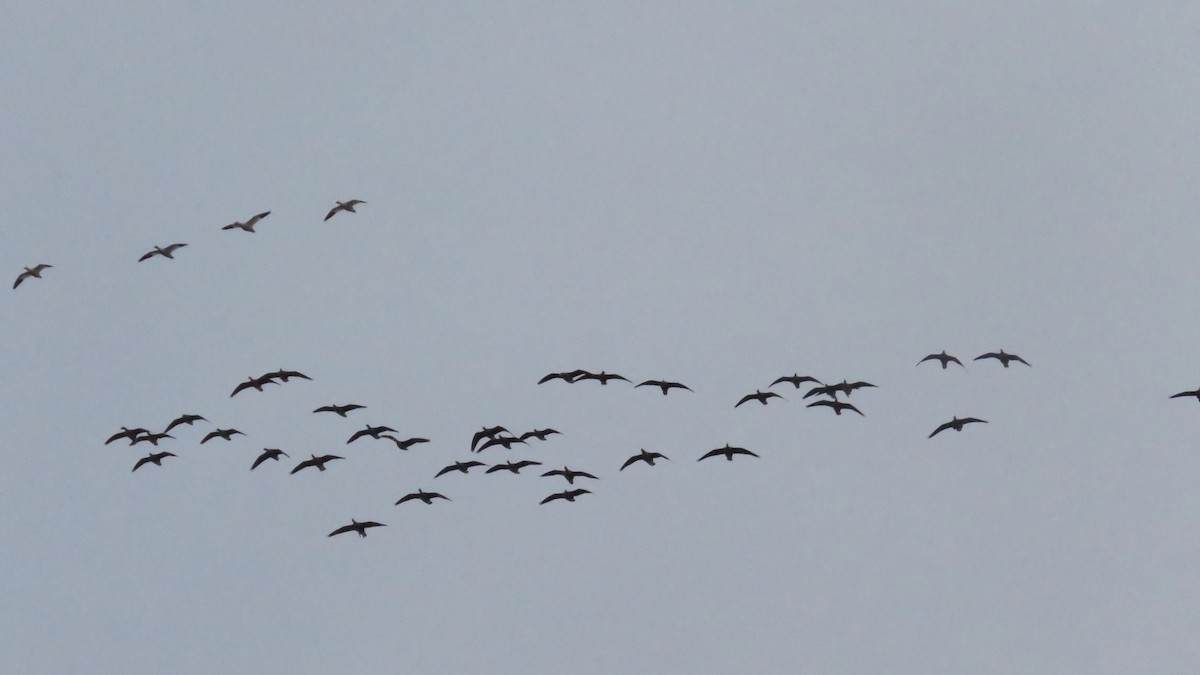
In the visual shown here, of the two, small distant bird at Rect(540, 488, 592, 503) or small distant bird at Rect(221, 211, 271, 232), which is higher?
small distant bird at Rect(221, 211, 271, 232)

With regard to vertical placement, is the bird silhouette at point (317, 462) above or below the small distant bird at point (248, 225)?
below

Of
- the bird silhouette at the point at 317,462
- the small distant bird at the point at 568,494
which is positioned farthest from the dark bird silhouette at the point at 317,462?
the small distant bird at the point at 568,494

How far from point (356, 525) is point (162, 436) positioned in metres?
14.9

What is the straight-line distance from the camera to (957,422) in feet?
309

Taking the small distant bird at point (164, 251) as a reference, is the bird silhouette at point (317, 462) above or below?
below

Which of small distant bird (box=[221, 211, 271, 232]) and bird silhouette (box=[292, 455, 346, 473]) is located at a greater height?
small distant bird (box=[221, 211, 271, 232])

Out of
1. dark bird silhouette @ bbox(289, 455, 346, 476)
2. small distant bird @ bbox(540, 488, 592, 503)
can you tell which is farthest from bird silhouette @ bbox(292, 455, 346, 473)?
small distant bird @ bbox(540, 488, 592, 503)

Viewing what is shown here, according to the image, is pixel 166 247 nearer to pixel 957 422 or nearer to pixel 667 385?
pixel 667 385

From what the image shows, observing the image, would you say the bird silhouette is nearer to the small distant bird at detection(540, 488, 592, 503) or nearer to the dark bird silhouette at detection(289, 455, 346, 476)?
the dark bird silhouette at detection(289, 455, 346, 476)

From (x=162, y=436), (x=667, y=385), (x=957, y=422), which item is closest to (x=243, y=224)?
(x=162, y=436)

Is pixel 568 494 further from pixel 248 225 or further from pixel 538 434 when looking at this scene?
pixel 248 225

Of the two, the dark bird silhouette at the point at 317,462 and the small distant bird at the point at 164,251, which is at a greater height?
the small distant bird at the point at 164,251

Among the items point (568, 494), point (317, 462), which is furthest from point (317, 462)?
point (568, 494)

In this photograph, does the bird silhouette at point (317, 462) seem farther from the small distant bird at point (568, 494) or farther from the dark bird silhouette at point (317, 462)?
the small distant bird at point (568, 494)
